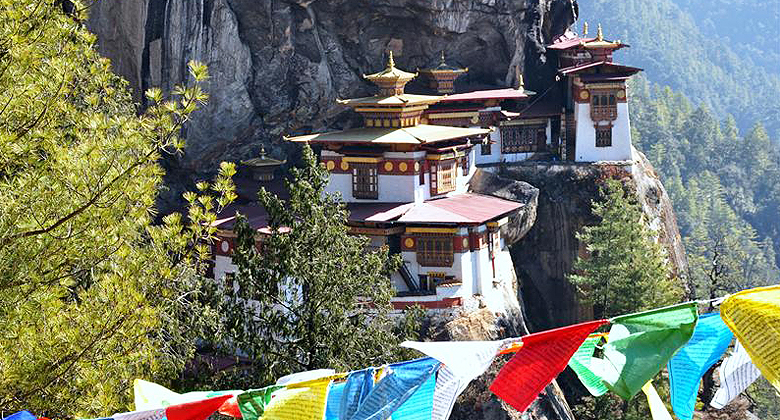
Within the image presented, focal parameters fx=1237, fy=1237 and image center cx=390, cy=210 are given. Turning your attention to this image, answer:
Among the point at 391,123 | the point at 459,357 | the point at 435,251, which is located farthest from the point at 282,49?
the point at 459,357

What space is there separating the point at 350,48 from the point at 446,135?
769 cm

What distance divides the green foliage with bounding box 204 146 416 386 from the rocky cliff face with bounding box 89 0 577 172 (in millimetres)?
14930

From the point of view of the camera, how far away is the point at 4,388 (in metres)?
13.8

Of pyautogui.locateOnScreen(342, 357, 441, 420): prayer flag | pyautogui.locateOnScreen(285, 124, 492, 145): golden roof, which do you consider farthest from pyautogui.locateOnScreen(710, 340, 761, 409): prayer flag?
pyautogui.locateOnScreen(285, 124, 492, 145): golden roof

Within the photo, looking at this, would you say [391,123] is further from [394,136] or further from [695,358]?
[695,358]

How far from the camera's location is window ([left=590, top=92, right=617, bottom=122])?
41406mm

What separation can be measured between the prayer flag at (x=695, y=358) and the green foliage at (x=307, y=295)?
962 cm

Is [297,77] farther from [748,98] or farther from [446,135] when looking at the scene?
[748,98]

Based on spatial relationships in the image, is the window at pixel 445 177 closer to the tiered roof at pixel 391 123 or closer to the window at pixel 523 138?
the tiered roof at pixel 391 123

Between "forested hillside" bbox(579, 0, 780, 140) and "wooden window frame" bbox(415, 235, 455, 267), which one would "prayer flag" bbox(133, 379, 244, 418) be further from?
"forested hillside" bbox(579, 0, 780, 140)

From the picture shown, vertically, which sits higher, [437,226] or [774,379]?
[774,379]

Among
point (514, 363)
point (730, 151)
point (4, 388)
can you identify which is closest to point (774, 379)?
point (514, 363)

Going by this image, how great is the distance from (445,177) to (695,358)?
2280 centimetres

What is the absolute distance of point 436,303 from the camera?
31.1 meters
